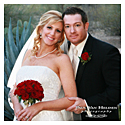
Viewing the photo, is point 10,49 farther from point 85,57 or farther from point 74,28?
point 85,57

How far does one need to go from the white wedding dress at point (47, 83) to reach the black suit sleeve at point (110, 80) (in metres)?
0.57

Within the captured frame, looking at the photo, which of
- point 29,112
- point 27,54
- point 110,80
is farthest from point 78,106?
point 27,54

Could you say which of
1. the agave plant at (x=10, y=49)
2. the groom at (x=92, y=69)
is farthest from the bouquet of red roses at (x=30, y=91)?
the agave plant at (x=10, y=49)

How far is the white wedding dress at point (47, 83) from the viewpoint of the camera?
2.76 metres

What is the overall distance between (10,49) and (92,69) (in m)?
1.56

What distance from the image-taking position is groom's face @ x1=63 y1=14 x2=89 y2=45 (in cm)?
294

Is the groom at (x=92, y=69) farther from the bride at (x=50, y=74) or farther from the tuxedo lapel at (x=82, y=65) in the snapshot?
the bride at (x=50, y=74)

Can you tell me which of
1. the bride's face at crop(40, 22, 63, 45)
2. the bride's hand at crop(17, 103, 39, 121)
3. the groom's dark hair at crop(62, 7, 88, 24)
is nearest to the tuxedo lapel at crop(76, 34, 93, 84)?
the groom's dark hair at crop(62, 7, 88, 24)

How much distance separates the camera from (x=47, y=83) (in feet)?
9.04

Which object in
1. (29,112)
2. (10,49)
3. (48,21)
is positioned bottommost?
(29,112)

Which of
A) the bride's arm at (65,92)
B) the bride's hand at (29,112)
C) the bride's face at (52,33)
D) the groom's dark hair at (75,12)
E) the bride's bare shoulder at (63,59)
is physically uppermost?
the groom's dark hair at (75,12)

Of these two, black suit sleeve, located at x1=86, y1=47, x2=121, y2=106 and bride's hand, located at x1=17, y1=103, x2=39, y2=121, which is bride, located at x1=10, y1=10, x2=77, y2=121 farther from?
black suit sleeve, located at x1=86, y1=47, x2=121, y2=106
